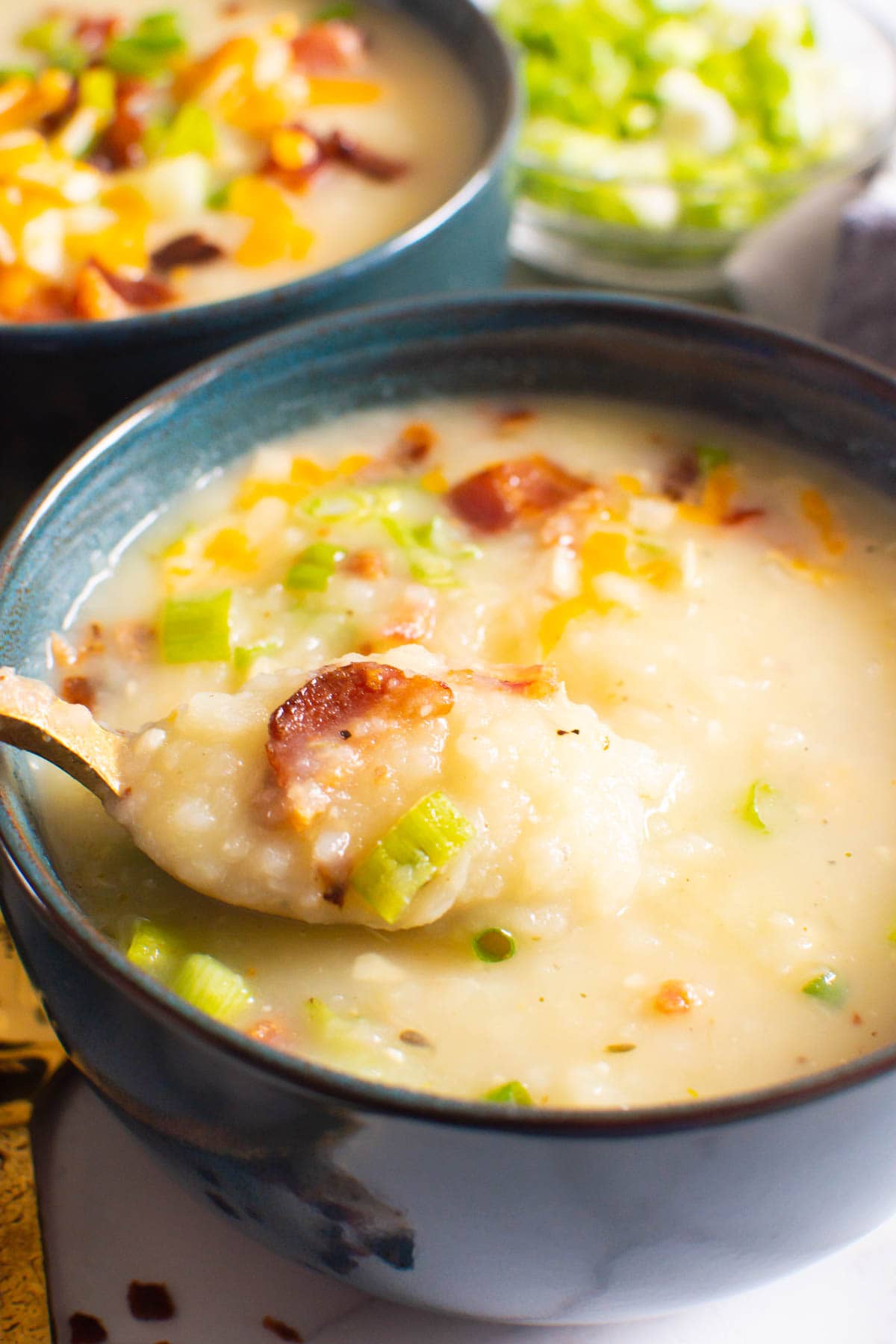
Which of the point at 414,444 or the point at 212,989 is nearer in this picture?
the point at 212,989

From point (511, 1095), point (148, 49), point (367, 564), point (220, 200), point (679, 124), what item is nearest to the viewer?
point (511, 1095)

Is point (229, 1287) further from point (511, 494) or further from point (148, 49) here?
point (148, 49)

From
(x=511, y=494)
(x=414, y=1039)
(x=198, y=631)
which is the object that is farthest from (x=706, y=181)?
(x=414, y=1039)

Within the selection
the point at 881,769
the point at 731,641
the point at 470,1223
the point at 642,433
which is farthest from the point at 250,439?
the point at 470,1223

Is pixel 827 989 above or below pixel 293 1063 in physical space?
below

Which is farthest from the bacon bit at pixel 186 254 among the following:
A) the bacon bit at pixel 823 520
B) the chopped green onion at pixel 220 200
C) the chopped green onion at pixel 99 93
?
the bacon bit at pixel 823 520

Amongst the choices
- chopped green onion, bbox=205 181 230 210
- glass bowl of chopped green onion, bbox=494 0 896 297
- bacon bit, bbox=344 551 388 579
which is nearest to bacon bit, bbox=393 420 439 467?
bacon bit, bbox=344 551 388 579

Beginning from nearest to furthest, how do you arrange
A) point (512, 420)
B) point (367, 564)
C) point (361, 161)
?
point (367, 564), point (512, 420), point (361, 161)
